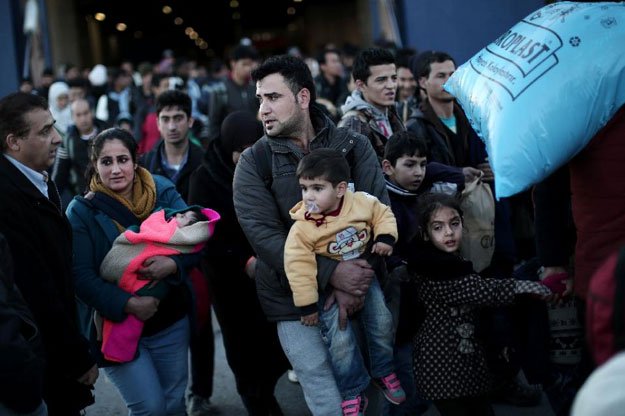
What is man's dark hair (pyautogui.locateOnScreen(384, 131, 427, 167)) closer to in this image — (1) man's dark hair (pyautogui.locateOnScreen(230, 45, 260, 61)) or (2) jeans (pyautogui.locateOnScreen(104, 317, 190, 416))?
(2) jeans (pyautogui.locateOnScreen(104, 317, 190, 416))

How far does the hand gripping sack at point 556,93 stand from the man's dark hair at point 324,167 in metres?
0.68

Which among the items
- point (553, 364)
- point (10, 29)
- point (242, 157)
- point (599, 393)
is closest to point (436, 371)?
point (553, 364)

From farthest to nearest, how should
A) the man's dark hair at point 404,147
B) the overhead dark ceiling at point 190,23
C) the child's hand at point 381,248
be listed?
the overhead dark ceiling at point 190,23 → the man's dark hair at point 404,147 → the child's hand at point 381,248

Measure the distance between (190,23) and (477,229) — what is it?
47.0 metres

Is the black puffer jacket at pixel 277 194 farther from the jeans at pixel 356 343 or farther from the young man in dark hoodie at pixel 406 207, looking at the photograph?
the young man in dark hoodie at pixel 406 207

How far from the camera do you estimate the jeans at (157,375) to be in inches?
174

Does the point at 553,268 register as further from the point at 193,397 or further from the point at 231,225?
the point at 193,397

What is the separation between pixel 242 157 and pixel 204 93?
31.9 ft

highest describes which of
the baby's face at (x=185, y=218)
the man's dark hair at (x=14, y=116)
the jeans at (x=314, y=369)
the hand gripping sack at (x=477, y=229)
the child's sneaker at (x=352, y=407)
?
the man's dark hair at (x=14, y=116)

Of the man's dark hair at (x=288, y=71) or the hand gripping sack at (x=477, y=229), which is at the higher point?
the man's dark hair at (x=288, y=71)

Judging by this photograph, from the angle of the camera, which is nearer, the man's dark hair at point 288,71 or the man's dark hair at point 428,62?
the man's dark hair at point 288,71

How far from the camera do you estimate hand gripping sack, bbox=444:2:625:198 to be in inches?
135

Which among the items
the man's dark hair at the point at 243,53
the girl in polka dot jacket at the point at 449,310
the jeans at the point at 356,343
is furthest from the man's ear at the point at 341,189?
the man's dark hair at the point at 243,53

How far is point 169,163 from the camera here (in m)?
6.20
